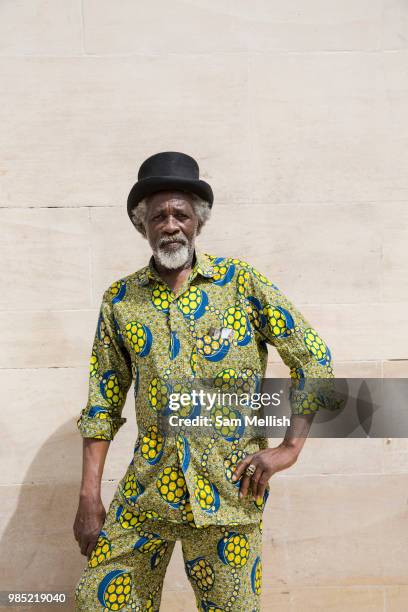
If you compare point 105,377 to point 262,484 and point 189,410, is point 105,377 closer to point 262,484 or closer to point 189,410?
point 189,410

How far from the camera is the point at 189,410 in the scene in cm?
216

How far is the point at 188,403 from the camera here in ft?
7.09

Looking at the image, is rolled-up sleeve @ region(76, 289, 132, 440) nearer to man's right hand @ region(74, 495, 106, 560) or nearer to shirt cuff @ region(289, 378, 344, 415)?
man's right hand @ region(74, 495, 106, 560)

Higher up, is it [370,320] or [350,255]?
[350,255]

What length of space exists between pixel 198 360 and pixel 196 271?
1.01 ft

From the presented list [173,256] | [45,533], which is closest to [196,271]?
[173,256]

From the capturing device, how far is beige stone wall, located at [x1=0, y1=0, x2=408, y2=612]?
10.6 ft

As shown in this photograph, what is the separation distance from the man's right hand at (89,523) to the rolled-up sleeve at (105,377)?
0.23 meters

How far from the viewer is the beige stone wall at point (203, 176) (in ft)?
10.6

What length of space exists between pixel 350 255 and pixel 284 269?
339 millimetres

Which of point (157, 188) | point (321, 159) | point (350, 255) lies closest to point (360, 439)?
point (350, 255)

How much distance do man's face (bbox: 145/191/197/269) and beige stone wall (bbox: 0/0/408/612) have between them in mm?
1058

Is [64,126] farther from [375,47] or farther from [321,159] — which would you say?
[375,47]

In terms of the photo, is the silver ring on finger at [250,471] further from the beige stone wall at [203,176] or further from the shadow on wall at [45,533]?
the shadow on wall at [45,533]
